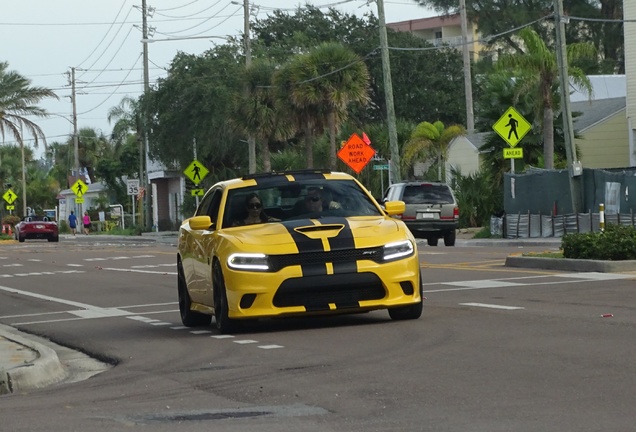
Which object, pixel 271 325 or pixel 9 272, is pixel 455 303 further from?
pixel 9 272

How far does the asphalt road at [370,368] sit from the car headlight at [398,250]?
698mm

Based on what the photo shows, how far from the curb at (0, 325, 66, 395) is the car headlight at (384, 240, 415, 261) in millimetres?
3412

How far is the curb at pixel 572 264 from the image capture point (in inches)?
798

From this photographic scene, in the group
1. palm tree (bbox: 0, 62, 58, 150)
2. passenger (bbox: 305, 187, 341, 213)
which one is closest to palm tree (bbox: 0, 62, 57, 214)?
palm tree (bbox: 0, 62, 58, 150)

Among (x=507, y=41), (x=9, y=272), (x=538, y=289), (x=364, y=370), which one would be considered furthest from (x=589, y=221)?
(x=507, y=41)

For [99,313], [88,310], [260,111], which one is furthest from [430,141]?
[99,313]

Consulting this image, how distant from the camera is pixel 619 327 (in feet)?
40.2

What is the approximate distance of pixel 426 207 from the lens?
36094 millimetres

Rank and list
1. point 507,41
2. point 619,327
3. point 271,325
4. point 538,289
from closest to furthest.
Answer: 1. point 619,327
2. point 271,325
3. point 538,289
4. point 507,41

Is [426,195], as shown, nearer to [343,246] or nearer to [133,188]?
[343,246]

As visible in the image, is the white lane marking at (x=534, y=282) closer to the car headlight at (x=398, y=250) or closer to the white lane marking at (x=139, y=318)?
the white lane marking at (x=139, y=318)

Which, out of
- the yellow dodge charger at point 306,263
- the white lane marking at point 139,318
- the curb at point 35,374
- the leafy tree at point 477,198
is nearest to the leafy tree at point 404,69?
the leafy tree at point 477,198

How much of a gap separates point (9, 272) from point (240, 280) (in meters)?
19.8

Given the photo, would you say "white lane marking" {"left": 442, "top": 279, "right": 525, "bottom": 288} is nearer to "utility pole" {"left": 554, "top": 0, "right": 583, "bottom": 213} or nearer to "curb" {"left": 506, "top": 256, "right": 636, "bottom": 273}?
"curb" {"left": 506, "top": 256, "right": 636, "bottom": 273}
